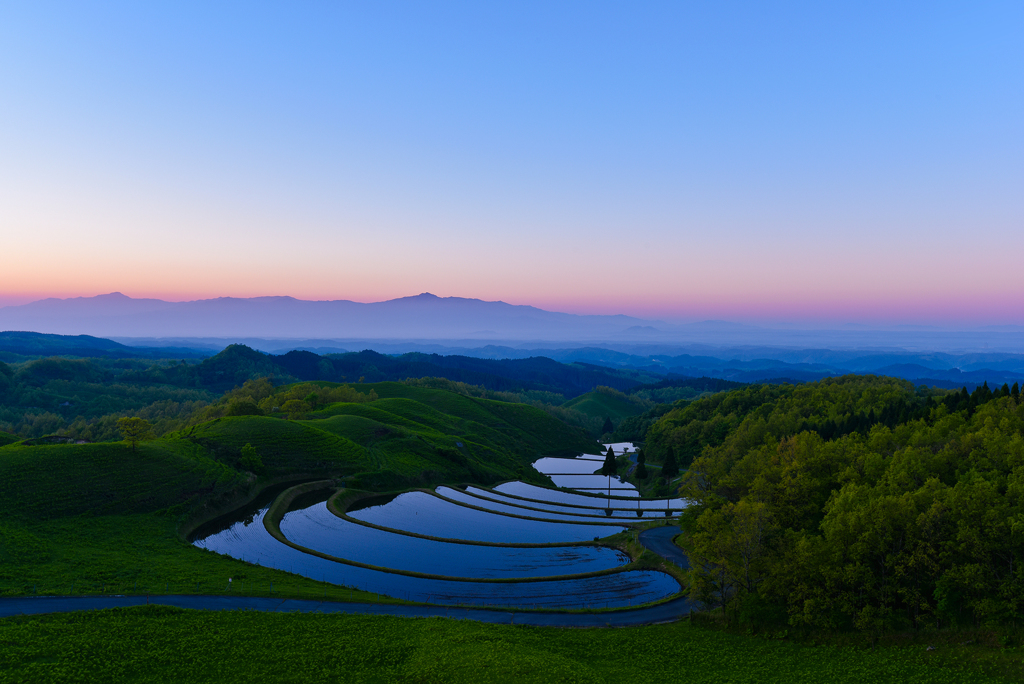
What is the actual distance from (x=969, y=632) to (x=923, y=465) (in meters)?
16.8

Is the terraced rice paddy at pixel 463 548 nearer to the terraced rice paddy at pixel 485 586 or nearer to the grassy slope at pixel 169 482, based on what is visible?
the terraced rice paddy at pixel 485 586

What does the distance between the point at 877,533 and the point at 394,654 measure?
3897cm

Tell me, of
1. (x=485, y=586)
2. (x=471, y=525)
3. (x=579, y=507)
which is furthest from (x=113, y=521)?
(x=579, y=507)

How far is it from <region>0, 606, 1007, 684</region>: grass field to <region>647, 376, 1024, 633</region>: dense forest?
4.12 meters

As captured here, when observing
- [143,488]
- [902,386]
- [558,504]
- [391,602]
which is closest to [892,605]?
[391,602]

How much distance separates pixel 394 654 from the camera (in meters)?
36.1

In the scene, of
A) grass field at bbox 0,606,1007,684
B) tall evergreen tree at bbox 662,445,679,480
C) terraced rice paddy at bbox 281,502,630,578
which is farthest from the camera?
tall evergreen tree at bbox 662,445,679,480

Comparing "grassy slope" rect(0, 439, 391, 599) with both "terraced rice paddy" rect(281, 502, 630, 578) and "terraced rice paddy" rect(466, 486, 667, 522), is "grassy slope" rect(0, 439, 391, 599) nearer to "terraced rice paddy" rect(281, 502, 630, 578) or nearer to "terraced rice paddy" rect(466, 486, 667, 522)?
"terraced rice paddy" rect(281, 502, 630, 578)

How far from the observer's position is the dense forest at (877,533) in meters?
38.4

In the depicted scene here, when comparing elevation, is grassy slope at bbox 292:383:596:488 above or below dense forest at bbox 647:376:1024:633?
below

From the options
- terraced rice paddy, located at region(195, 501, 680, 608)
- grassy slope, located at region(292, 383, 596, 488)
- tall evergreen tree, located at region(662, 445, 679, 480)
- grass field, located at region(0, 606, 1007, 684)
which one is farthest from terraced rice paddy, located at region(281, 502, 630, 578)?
tall evergreen tree, located at region(662, 445, 679, 480)

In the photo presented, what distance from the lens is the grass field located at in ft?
107

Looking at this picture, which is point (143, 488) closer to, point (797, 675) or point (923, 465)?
point (797, 675)

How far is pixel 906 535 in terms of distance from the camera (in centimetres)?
4166
